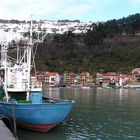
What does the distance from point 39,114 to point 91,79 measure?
169404 millimetres

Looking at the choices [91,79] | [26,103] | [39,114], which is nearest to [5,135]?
[39,114]

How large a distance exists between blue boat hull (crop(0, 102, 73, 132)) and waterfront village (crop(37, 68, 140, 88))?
15448 cm

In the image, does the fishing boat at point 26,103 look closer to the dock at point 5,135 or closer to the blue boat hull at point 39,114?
the blue boat hull at point 39,114

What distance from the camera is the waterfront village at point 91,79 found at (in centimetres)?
18775

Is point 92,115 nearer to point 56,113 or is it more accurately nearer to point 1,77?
point 1,77

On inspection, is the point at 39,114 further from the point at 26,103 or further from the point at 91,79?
the point at 91,79

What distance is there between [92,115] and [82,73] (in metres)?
150

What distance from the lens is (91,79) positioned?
7751 inches

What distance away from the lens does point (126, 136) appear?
2873cm

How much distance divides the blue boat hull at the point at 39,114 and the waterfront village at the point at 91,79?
154m

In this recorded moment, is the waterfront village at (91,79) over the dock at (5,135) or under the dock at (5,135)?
over

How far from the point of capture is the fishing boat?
27.9 meters

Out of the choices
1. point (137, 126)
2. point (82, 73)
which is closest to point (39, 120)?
point (137, 126)

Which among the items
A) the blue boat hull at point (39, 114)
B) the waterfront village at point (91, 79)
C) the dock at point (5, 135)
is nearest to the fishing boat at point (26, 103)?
the blue boat hull at point (39, 114)
